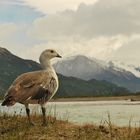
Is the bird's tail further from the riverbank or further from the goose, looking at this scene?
the riverbank

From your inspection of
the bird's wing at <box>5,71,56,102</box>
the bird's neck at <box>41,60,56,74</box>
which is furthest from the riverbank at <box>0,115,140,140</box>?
the bird's neck at <box>41,60,56,74</box>

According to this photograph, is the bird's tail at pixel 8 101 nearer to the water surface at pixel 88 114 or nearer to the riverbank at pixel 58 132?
the riverbank at pixel 58 132

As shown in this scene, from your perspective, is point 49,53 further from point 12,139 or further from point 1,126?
point 12,139

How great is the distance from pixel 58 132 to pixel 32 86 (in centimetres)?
147

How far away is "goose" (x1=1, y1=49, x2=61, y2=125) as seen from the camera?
13000mm

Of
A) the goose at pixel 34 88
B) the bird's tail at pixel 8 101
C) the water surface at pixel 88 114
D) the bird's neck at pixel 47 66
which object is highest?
the bird's neck at pixel 47 66

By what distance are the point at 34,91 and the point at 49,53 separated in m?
1.83

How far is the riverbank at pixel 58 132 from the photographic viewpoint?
41.1 feet

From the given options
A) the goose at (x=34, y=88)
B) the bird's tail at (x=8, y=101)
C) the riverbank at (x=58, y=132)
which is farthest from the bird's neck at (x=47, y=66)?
the bird's tail at (x=8, y=101)

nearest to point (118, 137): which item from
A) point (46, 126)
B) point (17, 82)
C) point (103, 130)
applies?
point (103, 130)

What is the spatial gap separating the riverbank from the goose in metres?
0.56

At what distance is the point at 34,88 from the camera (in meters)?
13.4

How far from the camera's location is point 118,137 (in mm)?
12766

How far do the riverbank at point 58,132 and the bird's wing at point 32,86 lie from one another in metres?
0.93
